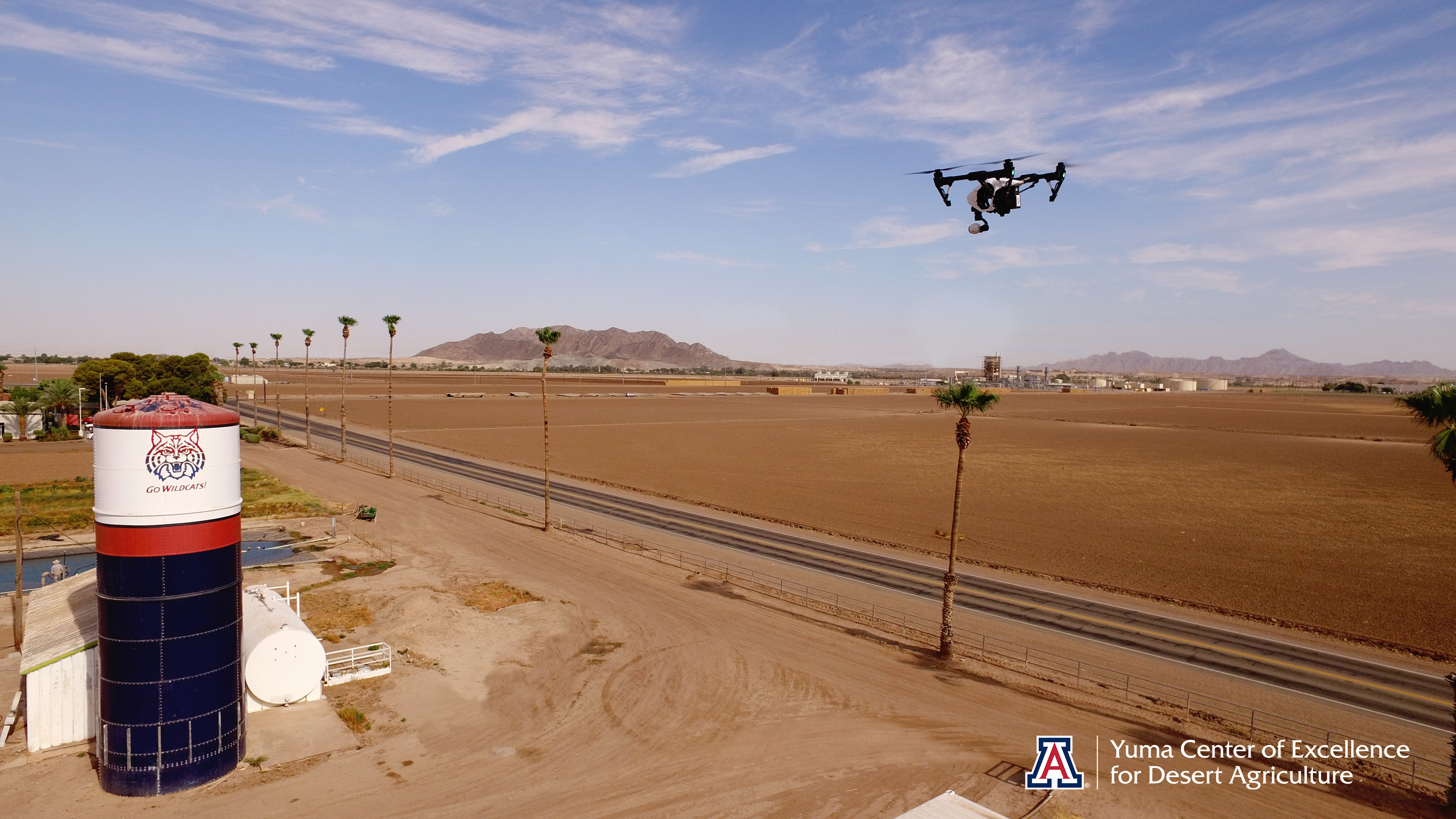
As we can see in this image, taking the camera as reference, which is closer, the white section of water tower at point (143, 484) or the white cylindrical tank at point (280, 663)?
the white section of water tower at point (143, 484)

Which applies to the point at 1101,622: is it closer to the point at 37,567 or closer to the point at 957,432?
the point at 957,432

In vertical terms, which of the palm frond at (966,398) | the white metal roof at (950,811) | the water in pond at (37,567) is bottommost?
the water in pond at (37,567)

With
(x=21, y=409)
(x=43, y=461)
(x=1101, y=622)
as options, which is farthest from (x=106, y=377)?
(x=1101, y=622)

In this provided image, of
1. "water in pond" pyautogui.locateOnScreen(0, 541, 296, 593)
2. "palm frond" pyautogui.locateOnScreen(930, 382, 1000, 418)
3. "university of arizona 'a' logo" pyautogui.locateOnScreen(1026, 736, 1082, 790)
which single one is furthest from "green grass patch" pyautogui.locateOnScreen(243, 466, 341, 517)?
"university of arizona 'a' logo" pyautogui.locateOnScreen(1026, 736, 1082, 790)

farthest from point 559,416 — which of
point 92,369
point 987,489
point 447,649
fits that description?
point 447,649

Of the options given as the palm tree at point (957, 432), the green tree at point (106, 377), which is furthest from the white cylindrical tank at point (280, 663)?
the green tree at point (106, 377)

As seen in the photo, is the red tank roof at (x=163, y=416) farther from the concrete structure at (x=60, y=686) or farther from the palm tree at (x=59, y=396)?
the palm tree at (x=59, y=396)

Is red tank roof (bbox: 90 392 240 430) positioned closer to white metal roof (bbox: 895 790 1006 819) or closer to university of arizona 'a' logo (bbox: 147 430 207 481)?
university of arizona 'a' logo (bbox: 147 430 207 481)
